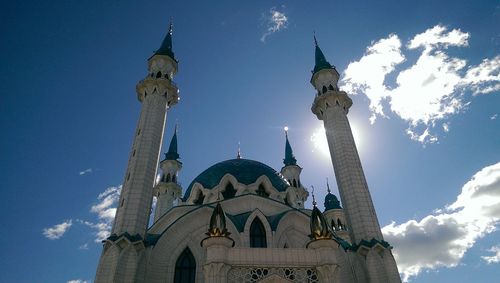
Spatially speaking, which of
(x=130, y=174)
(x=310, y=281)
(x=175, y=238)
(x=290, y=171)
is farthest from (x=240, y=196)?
(x=290, y=171)

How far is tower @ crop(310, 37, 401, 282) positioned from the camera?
2062cm

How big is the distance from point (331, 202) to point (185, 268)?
23743 mm

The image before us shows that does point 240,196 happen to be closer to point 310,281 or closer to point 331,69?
point 310,281

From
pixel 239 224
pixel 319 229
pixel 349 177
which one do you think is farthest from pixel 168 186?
pixel 319 229

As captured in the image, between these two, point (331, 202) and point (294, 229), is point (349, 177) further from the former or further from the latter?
point (331, 202)

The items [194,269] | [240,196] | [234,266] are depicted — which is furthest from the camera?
[240,196]

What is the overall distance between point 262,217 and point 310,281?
6.98 metres

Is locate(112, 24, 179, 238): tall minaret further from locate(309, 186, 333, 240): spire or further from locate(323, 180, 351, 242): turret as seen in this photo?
locate(323, 180, 351, 242): turret

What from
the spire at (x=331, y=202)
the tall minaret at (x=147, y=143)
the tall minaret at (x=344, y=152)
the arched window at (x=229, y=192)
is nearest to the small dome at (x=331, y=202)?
the spire at (x=331, y=202)

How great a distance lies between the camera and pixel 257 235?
2303 centimetres

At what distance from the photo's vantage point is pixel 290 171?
41.8 meters

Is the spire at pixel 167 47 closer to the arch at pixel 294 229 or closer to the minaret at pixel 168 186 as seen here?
the minaret at pixel 168 186

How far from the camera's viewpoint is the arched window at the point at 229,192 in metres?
28.4

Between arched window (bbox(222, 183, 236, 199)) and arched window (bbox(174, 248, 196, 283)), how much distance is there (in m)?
7.08
